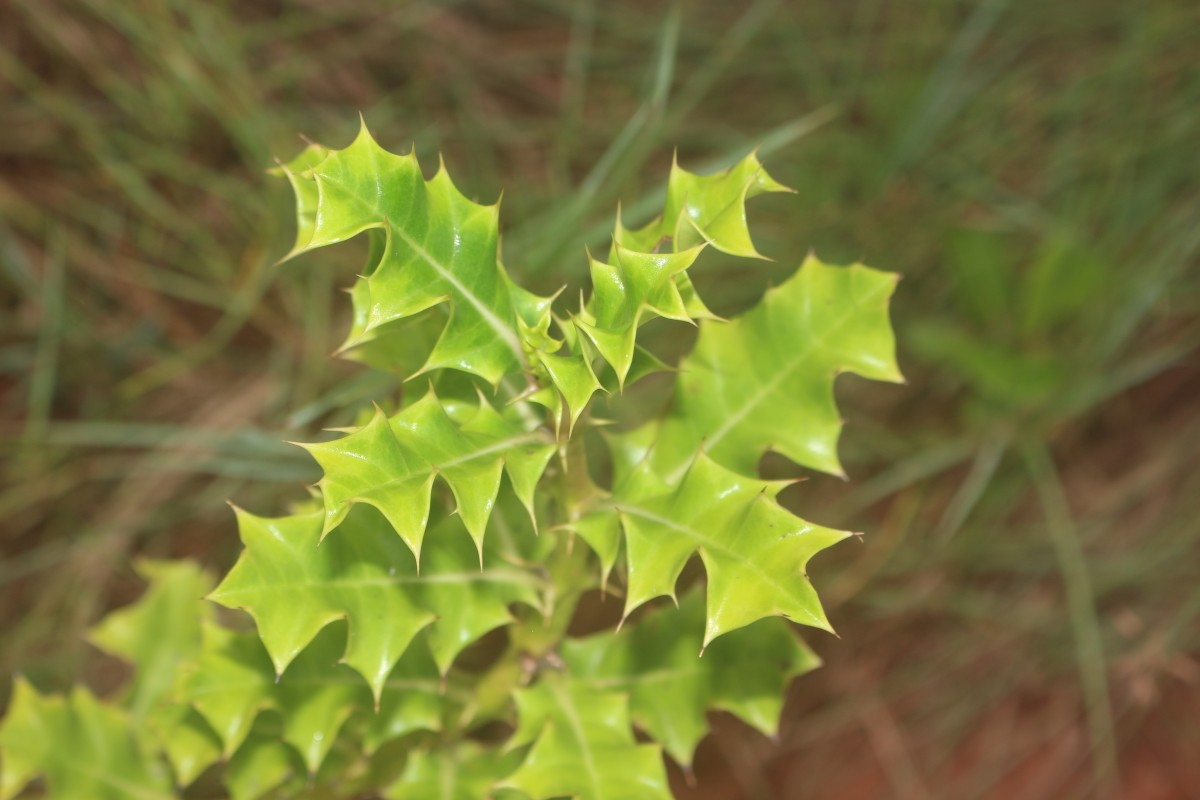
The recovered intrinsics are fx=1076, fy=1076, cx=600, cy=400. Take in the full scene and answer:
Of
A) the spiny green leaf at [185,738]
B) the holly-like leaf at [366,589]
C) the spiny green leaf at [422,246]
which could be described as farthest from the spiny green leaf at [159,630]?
the spiny green leaf at [422,246]

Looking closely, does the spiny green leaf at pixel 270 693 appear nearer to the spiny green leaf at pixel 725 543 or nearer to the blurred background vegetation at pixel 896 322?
the spiny green leaf at pixel 725 543

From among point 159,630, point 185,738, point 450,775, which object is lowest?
point 450,775

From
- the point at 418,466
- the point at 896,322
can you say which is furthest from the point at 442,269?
the point at 896,322

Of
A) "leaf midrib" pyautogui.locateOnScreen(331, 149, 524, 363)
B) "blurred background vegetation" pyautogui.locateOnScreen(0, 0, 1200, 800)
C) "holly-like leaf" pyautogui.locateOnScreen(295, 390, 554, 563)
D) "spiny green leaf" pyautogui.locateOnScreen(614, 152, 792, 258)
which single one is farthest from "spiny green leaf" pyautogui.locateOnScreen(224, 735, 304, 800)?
"blurred background vegetation" pyautogui.locateOnScreen(0, 0, 1200, 800)

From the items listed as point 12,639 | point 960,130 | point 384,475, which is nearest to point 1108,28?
point 960,130

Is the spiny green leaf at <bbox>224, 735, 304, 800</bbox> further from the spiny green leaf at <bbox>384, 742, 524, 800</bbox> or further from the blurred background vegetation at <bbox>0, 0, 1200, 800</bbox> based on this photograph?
the blurred background vegetation at <bbox>0, 0, 1200, 800</bbox>

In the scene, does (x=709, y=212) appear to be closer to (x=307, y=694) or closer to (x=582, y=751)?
(x=582, y=751)
